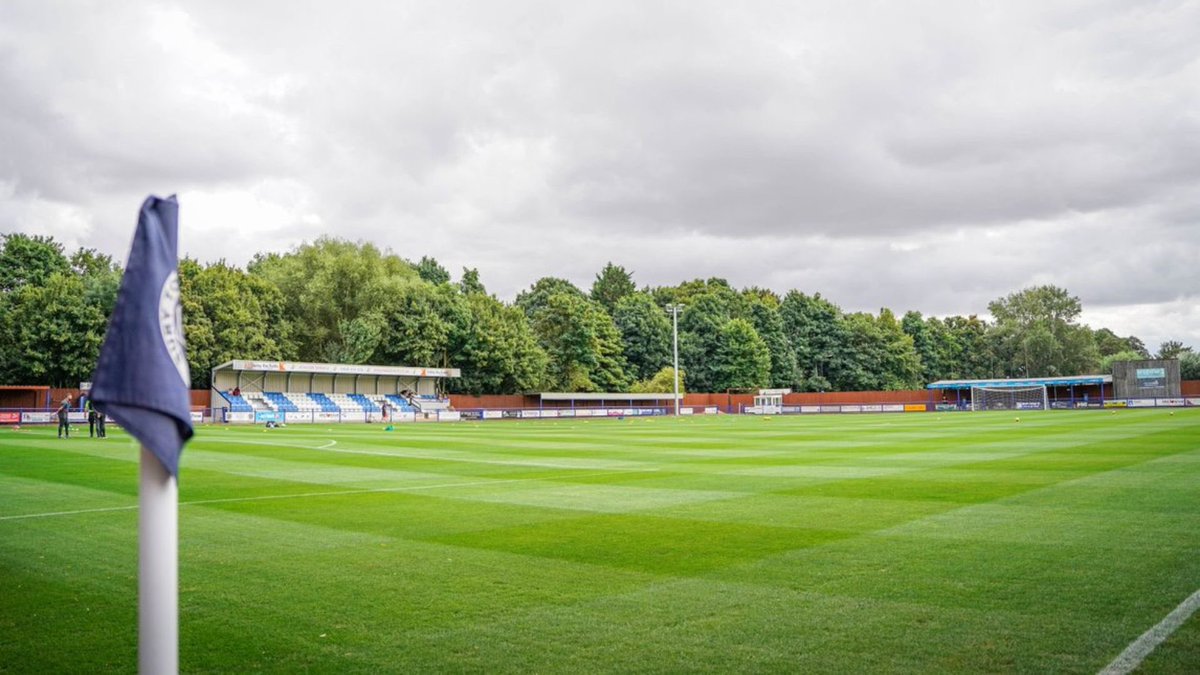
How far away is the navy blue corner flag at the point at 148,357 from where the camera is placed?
2.91 meters

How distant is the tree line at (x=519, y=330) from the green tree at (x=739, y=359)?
183 mm

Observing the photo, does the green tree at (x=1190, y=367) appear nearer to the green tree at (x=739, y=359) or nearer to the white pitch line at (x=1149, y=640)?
the green tree at (x=739, y=359)

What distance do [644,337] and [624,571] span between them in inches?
3982

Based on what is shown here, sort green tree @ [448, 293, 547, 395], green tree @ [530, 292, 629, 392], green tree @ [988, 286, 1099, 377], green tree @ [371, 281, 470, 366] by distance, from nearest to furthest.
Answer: green tree @ [371, 281, 470, 366] < green tree @ [448, 293, 547, 395] < green tree @ [530, 292, 629, 392] < green tree @ [988, 286, 1099, 377]

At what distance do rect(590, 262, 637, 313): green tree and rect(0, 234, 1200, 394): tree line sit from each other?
347 millimetres

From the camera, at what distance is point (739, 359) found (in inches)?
4316

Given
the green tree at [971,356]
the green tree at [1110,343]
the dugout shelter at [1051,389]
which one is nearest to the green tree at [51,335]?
the dugout shelter at [1051,389]

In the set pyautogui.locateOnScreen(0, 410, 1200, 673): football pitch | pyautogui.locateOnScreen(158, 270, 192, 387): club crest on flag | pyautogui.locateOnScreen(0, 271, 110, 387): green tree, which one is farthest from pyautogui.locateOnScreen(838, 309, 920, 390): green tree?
pyautogui.locateOnScreen(158, 270, 192, 387): club crest on flag

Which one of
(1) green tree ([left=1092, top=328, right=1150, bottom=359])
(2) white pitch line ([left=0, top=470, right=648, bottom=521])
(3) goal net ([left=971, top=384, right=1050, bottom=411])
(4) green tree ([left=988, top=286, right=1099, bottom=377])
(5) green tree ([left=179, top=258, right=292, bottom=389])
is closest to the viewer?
(2) white pitch line ([left=0, top=470, right=648, bottom=521])

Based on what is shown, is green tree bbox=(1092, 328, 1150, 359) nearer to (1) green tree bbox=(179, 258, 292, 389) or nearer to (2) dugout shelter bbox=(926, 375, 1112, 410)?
(2) dugout shelter bbox=(926, 375, 1112, 410)

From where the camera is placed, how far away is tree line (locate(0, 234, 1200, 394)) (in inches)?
2689

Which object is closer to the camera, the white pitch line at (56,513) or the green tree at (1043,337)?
the white pitch line at (56,513)

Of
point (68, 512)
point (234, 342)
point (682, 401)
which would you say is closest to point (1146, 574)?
point (68, 512)

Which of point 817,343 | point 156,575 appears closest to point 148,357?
point 156,575
